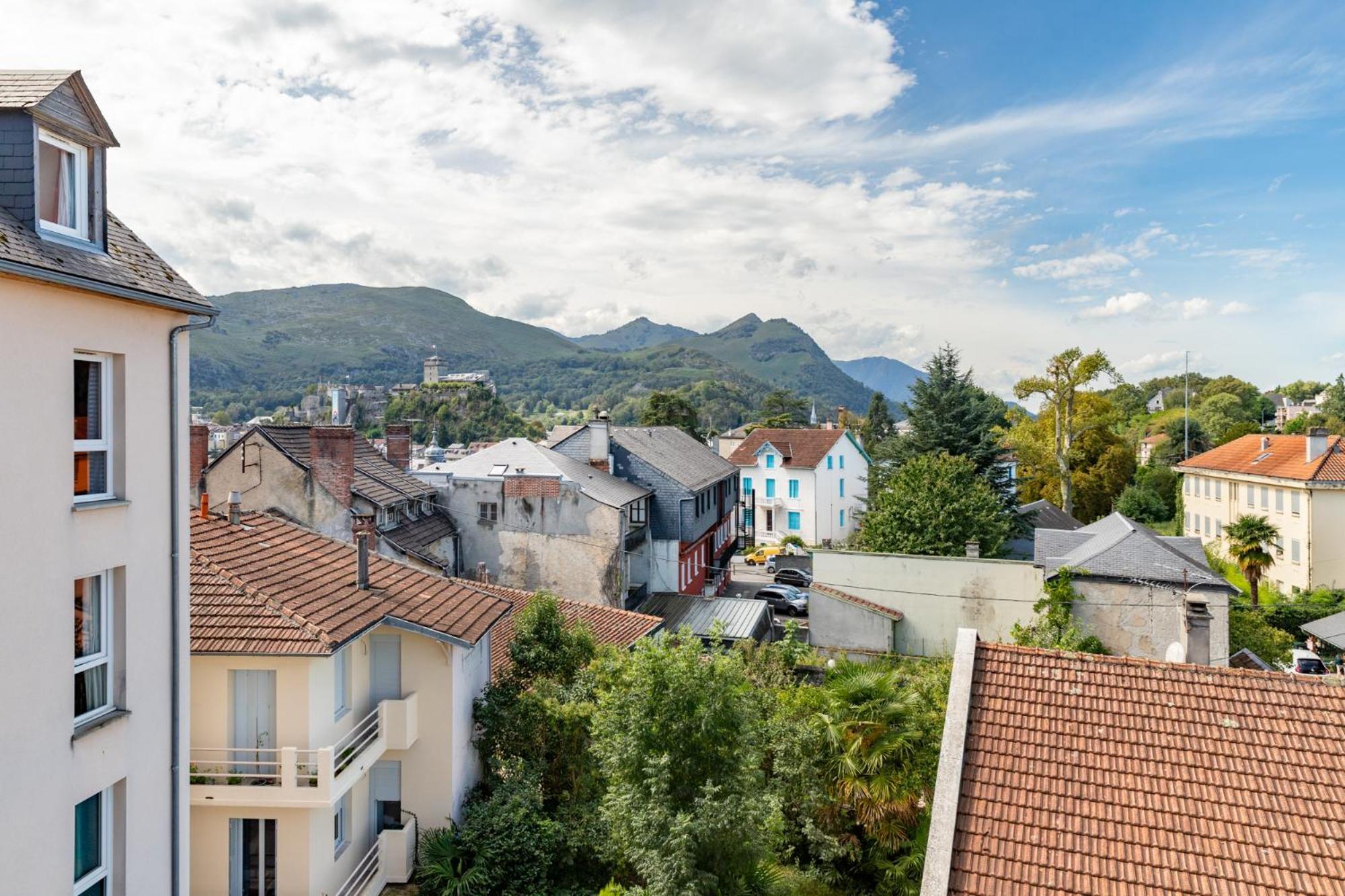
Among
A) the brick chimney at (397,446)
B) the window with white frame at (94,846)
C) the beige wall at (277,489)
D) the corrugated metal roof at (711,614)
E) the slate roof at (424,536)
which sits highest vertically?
the brick chimney at (397,446)

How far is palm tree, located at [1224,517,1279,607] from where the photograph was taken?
37344mm

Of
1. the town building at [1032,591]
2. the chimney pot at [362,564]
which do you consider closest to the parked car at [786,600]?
the town building at [1032,591]

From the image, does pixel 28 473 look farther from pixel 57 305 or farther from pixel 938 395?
pixel 938 395

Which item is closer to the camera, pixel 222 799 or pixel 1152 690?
pixel 1152 690

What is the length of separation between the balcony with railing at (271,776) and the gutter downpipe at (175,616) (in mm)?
1870

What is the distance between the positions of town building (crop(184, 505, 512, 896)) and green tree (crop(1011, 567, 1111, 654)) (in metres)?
15.9

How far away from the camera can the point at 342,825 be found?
14.1m

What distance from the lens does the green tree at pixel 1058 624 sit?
23.0 metres

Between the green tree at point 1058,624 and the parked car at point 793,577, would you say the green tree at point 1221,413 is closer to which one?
the parked car at point 793,577

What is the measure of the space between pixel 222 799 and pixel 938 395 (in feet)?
123

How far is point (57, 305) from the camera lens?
8.05 m

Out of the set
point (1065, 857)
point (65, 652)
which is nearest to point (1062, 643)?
point (1065, 857)

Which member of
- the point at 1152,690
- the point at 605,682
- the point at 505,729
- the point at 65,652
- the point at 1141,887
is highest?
the point at 65,652

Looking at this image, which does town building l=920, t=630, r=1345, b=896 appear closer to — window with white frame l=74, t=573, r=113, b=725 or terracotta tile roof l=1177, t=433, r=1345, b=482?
window with white frame l=74, t=573, r=113, b=725
